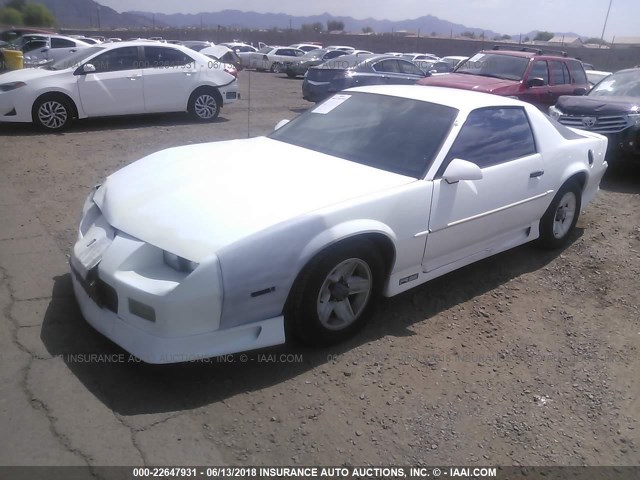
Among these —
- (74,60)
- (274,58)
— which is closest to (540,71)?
(74,60)

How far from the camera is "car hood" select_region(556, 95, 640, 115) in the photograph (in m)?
7.85

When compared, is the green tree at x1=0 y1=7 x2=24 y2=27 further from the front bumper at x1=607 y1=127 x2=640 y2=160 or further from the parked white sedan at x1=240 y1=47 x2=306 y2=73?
the front bumper at x1=607 y1=127 x2=640 y2=160

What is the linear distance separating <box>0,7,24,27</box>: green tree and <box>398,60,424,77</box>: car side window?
12.4 metres

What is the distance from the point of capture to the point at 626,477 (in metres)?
2.60

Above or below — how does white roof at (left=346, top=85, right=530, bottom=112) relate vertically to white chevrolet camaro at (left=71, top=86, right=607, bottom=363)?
above

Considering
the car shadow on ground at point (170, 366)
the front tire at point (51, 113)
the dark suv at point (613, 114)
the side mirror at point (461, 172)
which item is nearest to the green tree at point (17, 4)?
the front tire at point (51, 113)

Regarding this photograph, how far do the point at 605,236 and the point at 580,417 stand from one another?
330cm

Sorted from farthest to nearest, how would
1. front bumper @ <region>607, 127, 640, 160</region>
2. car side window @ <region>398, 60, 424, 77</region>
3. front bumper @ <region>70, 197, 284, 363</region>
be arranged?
car side window @ <region>398, 60, 424, 77</region>
front bumper @ <region>607, 127, 640, 160</region>
front bumper @ <region>70, 197, 284, 363</region>

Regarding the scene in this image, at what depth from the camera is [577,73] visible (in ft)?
37.0

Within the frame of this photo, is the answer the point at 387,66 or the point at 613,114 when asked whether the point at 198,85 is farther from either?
the point at 613,114

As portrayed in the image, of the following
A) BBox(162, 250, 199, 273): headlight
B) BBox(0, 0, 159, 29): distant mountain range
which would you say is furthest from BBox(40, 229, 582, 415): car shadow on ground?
BBox(0, 0, 159, 29): distant mountain range

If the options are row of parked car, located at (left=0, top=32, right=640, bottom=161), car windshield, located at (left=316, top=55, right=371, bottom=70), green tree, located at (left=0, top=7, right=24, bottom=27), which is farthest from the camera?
green tree, located at (left=0, top=7, right=24, bottom=27)

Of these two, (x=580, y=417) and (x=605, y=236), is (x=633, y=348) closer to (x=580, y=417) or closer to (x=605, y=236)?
(x=580, y=417)

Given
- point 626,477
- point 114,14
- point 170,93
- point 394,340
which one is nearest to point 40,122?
point 170,93
